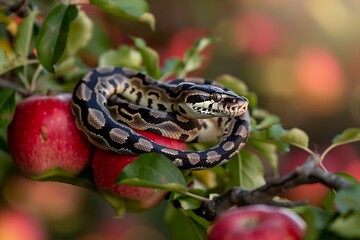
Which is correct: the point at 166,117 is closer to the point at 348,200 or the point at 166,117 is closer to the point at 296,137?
the point at 296,137

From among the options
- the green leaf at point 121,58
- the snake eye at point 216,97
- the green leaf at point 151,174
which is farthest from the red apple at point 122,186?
the green leaf at point 121,58

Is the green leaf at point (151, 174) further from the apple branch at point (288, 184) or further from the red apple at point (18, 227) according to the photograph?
the red apple at point (18, 227)

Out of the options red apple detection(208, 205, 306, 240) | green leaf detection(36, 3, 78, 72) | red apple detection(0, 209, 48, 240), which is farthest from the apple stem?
red apple detection(0, 209, 48, 240)

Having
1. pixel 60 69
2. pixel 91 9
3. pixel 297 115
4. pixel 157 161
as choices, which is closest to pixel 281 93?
pixel 297 115

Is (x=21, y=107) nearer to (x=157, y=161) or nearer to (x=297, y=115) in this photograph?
(x=157, y=161)

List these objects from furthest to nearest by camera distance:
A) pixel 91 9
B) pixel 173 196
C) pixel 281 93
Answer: pixel 281 93 < pixel 91 9 < pixel 173 196
